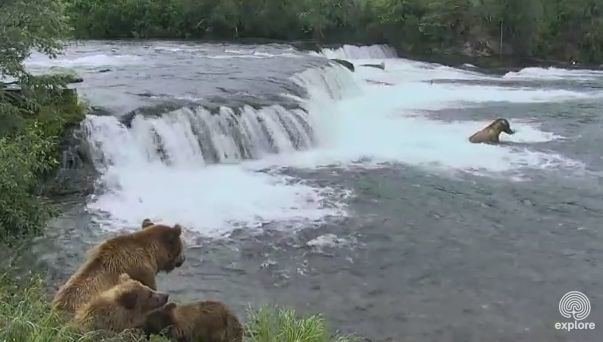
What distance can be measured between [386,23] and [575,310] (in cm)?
3677

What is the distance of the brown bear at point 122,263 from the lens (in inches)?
213

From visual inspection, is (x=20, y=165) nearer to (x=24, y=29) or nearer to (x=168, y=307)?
(x=24, y=29)

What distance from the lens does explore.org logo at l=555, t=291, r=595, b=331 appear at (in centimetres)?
791

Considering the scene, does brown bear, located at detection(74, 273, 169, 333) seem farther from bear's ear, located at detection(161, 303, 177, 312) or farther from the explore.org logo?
the explore.org logo

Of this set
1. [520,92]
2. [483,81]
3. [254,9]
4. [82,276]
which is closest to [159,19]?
[254,9]

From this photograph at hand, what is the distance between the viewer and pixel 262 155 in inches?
613

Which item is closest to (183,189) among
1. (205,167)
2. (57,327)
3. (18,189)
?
(205,167)

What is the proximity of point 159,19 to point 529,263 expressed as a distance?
38.6 meters

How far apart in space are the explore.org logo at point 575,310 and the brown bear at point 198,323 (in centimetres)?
377

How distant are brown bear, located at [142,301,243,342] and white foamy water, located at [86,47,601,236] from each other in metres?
4.62

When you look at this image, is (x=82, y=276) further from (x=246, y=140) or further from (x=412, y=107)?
(x=412, y=107)

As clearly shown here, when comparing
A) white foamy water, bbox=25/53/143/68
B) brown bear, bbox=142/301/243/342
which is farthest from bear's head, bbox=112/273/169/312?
white foamy water, bbox=25/53/143/68

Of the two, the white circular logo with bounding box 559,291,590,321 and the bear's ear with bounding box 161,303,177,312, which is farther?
the white circular logo with bounding box 559,291,590,321

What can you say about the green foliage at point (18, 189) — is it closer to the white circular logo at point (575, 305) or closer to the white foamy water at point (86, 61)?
the white circular logo at point (575, 305)
